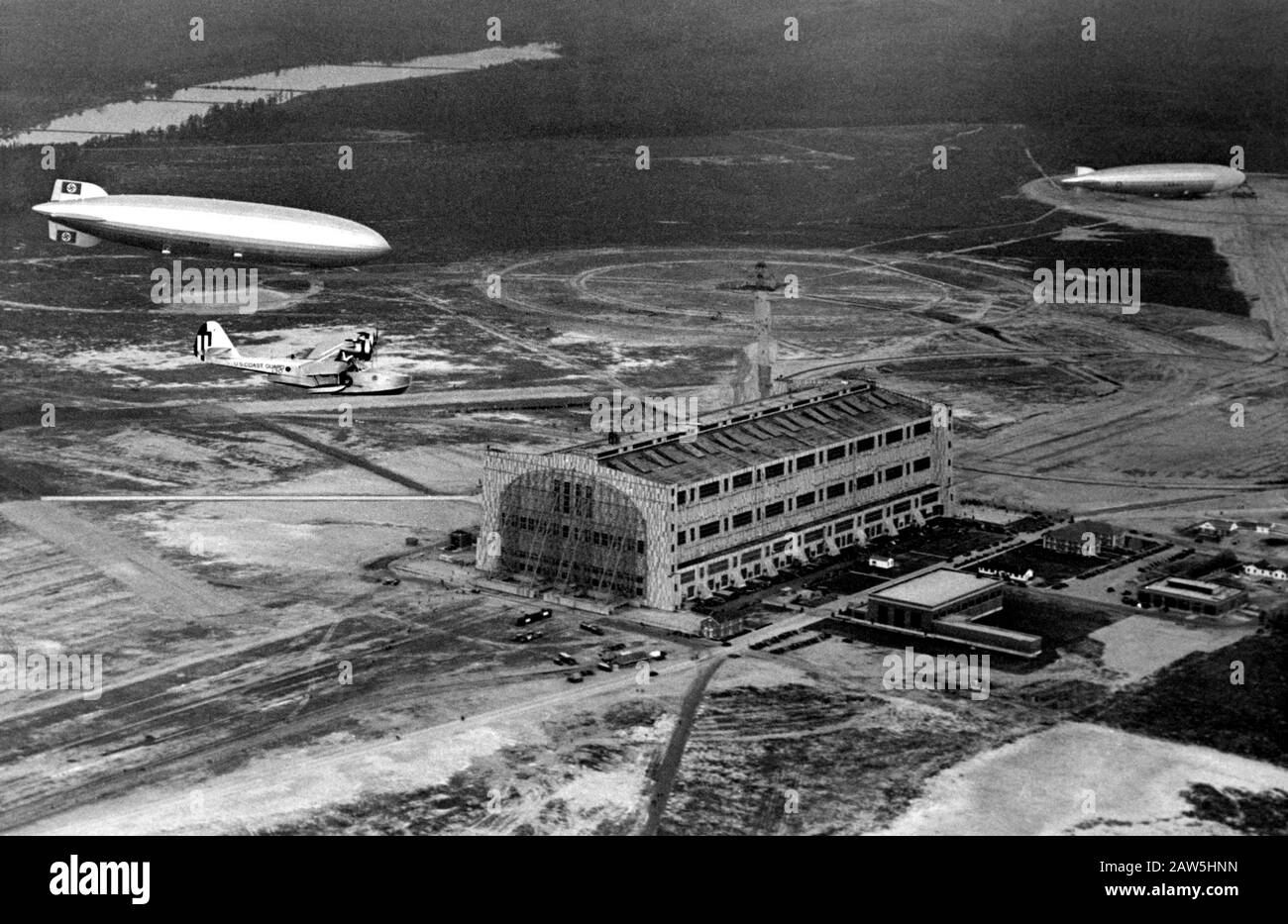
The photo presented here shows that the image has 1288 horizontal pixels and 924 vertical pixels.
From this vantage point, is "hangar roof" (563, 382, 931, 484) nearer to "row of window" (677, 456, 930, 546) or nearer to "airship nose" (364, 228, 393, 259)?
"row of window" (677, 456, 930, 546)

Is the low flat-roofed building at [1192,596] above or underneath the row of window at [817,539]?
underneath

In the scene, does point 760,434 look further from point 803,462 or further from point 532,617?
point 532,617

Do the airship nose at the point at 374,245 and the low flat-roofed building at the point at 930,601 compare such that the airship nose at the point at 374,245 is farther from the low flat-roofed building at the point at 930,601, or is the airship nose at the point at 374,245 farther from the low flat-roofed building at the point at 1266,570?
the low flat-roofed building at the point at 1266,570

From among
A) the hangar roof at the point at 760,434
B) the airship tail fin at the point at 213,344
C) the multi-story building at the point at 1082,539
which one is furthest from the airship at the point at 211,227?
the multi-story building at the point at 1082,539

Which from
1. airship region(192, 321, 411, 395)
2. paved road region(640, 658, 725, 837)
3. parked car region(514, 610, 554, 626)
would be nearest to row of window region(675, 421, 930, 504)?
parked car region(514, 610, 554, 626)

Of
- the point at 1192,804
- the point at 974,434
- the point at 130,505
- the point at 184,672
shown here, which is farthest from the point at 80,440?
the point at 1192,804

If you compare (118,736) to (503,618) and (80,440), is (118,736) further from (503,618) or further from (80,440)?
(80,440)

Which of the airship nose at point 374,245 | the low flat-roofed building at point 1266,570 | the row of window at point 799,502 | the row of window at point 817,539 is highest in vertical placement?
the airship nose at point 374,245
